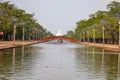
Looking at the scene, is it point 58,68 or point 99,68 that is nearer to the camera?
point 58,68

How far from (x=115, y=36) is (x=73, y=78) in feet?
298

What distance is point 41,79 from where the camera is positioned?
60.6 feet

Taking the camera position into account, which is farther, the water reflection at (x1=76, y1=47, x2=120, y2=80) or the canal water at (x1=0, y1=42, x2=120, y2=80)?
the water reflection at (x1=76, y1=47, x2=120, y2=80)

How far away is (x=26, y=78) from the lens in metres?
18.8

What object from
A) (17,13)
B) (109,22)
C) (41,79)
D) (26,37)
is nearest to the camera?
(41,79)

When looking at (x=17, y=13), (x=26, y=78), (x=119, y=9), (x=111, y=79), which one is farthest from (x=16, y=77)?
(x=17, y=13)

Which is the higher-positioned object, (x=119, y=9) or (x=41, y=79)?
(x=119, y=9)

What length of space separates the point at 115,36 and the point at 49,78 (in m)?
91.4

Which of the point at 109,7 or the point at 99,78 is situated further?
the point at 109,7

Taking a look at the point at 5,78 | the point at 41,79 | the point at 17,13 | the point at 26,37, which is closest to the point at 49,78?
the point at 41,79

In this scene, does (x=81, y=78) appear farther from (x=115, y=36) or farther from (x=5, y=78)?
(x=115, y=36)

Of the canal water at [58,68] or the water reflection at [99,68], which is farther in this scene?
the water reflection at [99,68]

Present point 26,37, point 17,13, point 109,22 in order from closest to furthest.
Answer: point 109,22 → point 17,13 → point 26,37

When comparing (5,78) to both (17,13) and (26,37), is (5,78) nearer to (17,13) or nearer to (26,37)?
(17,13)
